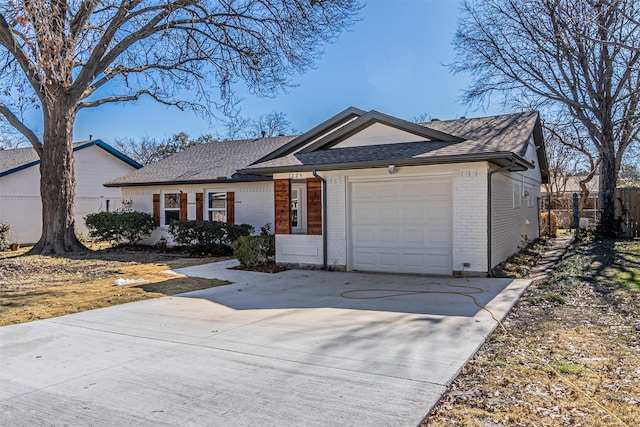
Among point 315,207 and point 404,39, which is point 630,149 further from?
point 315,207

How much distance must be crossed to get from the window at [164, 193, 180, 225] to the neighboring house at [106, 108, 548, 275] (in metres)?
6.07

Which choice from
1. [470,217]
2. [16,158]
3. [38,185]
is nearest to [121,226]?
[38,185]

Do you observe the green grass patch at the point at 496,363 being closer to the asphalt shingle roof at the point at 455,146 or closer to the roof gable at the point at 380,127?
the asphalt shingle roof at the point at 455,146

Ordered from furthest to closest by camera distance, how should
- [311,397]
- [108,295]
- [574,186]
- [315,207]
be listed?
[574,186]
[315,207]
[108,295]
[311,397]

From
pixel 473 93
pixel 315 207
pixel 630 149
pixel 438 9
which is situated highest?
pixel 438 9

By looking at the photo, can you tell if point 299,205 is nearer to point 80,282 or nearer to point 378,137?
point 378,137

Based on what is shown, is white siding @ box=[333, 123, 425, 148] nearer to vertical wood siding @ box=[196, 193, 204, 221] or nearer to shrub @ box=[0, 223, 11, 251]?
vertical wood siding @ box=[196, 193, 204, 221]

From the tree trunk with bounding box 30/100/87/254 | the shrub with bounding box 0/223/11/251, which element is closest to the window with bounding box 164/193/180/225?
the tree trunk with bounding box 30/100/87/254

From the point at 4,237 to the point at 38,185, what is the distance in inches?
122

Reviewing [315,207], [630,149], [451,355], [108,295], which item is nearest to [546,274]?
[315,207]

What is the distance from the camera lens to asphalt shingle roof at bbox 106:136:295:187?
16328 millimetres

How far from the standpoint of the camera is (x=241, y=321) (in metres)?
6.32

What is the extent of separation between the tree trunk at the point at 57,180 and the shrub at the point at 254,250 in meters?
7.68

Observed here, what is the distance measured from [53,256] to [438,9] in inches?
579
